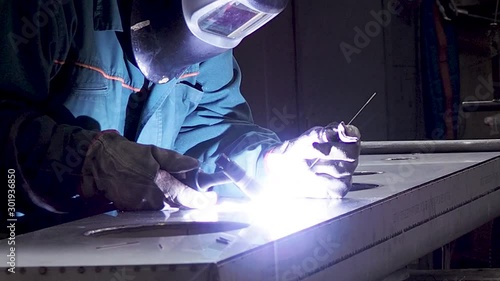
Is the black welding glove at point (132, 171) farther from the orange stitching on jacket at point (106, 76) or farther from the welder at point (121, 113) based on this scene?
the orange stitching on jacket at point (106, 76)

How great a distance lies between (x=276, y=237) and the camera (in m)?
1.08

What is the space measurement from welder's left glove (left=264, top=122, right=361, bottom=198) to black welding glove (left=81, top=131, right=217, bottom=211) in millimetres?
273

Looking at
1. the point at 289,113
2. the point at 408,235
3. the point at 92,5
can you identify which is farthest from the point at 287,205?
the point at 289,113

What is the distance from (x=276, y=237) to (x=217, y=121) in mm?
1101

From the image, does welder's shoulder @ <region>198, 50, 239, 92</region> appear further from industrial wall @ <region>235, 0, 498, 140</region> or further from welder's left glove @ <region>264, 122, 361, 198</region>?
industrial wall @ <region>235, 0, 498, 140</region>

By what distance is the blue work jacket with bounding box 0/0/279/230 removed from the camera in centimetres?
140

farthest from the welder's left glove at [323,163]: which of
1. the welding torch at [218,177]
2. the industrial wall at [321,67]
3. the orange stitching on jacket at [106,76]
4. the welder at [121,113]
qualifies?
the industrial wall at [321,67]

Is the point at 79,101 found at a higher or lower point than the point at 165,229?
higher

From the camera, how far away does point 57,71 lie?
1.65 m

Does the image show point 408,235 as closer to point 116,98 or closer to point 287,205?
point 287,205

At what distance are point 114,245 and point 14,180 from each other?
1.29 feet

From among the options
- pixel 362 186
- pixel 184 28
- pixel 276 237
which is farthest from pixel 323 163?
pixel 276 237

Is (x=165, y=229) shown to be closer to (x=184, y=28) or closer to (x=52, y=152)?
(x=52, y=152)

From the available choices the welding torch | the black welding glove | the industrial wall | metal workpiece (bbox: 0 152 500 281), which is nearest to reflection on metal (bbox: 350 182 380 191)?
metal workpiece (bbox: 0 152 500 281)
